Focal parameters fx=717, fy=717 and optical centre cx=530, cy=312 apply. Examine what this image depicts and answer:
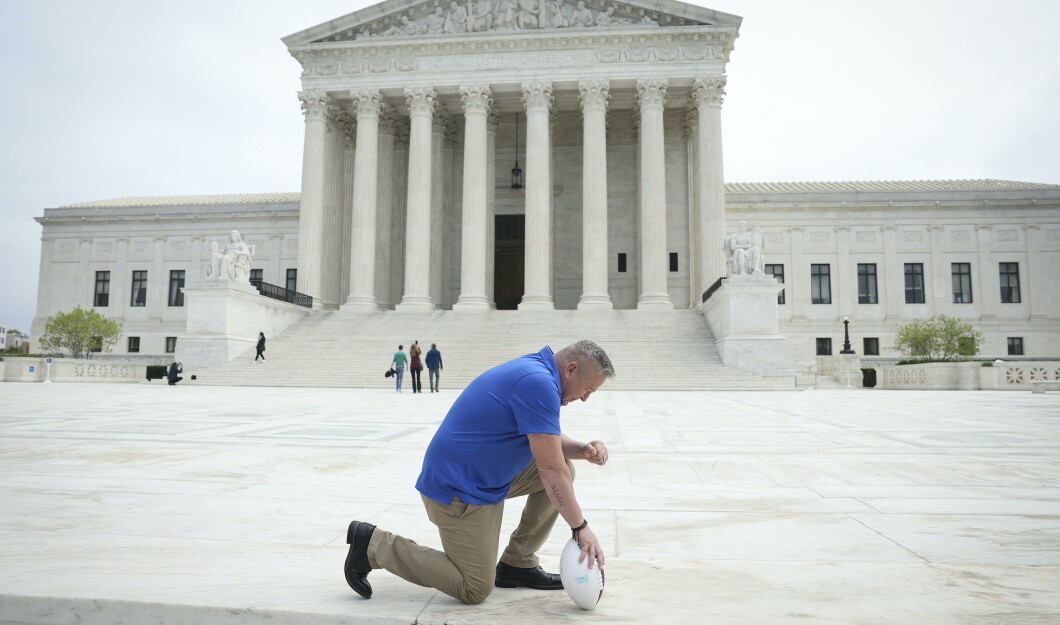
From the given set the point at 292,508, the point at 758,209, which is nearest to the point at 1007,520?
the point at 292,508

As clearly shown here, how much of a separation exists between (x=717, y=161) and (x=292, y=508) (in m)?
33.8

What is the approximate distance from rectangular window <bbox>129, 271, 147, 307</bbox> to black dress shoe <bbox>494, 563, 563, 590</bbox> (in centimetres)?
5429

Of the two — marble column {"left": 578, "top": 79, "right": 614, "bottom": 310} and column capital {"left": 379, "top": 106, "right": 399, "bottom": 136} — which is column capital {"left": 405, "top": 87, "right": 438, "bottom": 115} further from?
marble column {"left": 578, "top": 79, "right": 614, "bottom": 310}

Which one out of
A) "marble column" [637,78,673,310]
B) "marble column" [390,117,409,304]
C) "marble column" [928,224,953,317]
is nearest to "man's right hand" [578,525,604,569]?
"marble column" [637,78,673,310]

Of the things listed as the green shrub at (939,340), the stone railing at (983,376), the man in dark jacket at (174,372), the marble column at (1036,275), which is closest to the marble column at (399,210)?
the man in dark jacket at (174,372)

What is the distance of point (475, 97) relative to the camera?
121 ft

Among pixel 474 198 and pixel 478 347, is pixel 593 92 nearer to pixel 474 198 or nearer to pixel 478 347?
pixel 474 198

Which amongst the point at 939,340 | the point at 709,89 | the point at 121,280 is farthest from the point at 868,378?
the point at 121,280

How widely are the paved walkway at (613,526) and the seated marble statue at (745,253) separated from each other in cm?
1789

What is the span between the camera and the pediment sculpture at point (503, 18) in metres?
36.8

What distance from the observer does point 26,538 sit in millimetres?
4152

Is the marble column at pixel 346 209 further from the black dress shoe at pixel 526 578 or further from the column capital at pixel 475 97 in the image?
the black dress shoe at pixel 526 578

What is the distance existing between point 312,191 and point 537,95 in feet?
42.0

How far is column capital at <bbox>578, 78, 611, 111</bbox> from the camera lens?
36.1 meters
